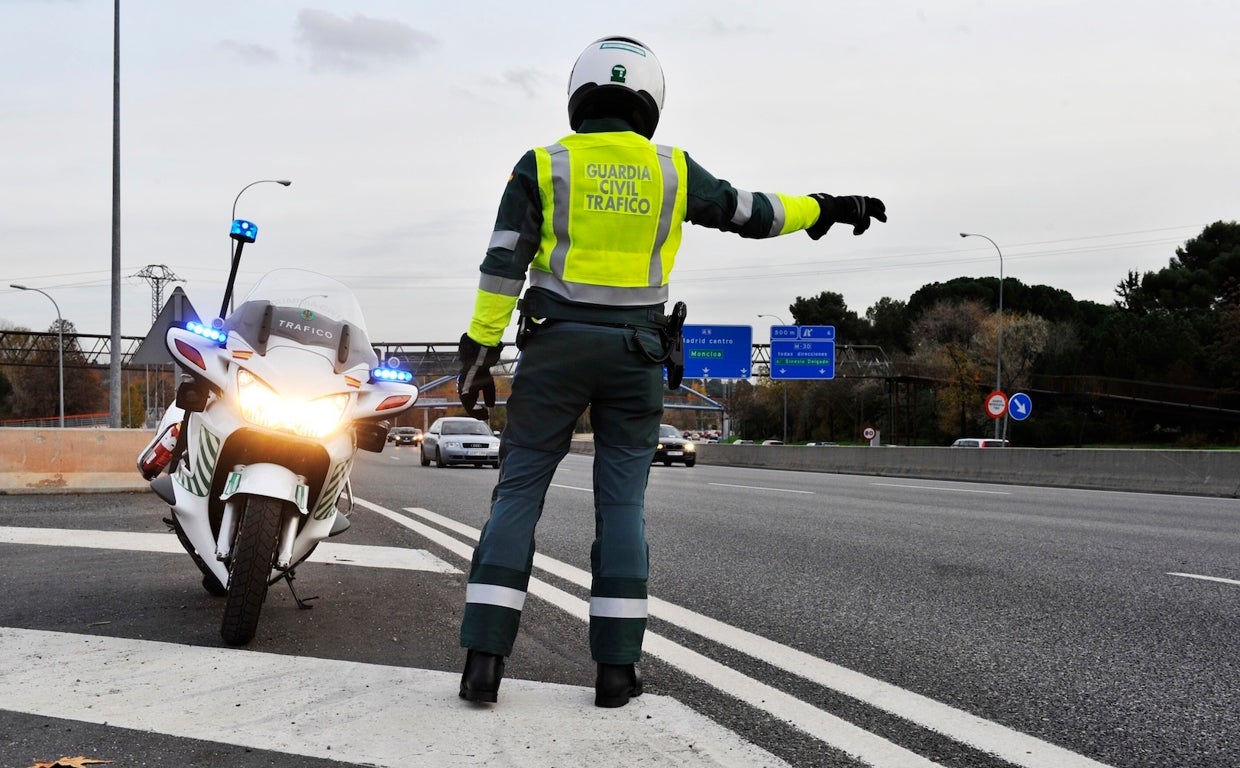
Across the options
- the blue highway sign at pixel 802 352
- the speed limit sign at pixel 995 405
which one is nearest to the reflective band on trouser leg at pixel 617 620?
the speed limit sign at pixel 995 405

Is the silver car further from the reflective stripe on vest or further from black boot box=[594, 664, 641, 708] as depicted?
black boot box=[594, 664, 641, 708]

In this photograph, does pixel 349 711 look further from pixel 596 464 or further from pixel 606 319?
pixel 606 319

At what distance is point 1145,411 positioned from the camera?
5856cm

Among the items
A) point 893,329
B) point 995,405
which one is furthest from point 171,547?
point 893,329

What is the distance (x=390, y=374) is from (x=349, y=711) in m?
1.81

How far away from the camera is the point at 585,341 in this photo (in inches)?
141

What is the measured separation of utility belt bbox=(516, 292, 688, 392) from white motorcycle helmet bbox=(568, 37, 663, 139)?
69 cm

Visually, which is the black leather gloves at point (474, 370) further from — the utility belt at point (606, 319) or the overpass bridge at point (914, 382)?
the overpass bridge at point (914, 382)

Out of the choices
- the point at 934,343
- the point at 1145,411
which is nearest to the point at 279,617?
the point at 1145,411

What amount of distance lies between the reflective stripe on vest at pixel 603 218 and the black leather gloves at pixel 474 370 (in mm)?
277

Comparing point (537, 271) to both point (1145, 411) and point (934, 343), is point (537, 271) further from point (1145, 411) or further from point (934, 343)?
point (934, 343)

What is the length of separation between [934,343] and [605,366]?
75.8 m

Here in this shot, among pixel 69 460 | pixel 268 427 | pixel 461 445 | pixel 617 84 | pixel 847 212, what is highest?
pixel 617 84

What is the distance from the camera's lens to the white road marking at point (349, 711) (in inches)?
115
